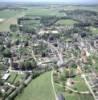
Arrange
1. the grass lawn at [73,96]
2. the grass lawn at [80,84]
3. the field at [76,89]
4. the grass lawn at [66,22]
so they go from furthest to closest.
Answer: the grass lawn at [66,22] → the grass lawn at [80,84] → the field at [76,89] → the grass lawn at [73,96]

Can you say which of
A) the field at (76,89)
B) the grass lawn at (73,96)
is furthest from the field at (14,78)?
the grass lawn at (73,96)

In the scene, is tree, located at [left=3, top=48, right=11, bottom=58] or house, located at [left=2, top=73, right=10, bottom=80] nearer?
house, located at [left=2, top=73, right=10, bottom=80]

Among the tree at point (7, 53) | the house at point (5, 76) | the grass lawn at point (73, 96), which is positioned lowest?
the grass lawn at point (73, 96)

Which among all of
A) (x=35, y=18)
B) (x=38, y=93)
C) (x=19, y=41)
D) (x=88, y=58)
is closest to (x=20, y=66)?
(x=38, y=93)

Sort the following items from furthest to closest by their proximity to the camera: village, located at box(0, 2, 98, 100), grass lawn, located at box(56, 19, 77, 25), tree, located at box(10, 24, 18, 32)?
grass lawn, located at box(56, 19, 77, 25) → tree, located at box(10, 24, 18, 32) → village, located at box(0, 2, 98, 100)

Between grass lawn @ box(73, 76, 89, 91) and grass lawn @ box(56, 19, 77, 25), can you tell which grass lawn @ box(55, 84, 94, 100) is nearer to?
grass lawn @ box(73, 76, 89, 91)

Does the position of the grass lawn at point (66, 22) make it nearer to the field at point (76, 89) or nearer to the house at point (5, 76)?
the house at point (5, 76)

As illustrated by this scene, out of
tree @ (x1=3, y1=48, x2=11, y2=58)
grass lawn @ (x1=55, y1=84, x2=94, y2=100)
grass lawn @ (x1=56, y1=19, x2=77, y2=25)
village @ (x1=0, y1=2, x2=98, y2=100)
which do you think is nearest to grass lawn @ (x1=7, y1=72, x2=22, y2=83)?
village @ (x1=0, y1=2, x2=98, y2=100)

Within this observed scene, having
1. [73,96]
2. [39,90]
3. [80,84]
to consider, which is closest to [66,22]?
[80,84]
